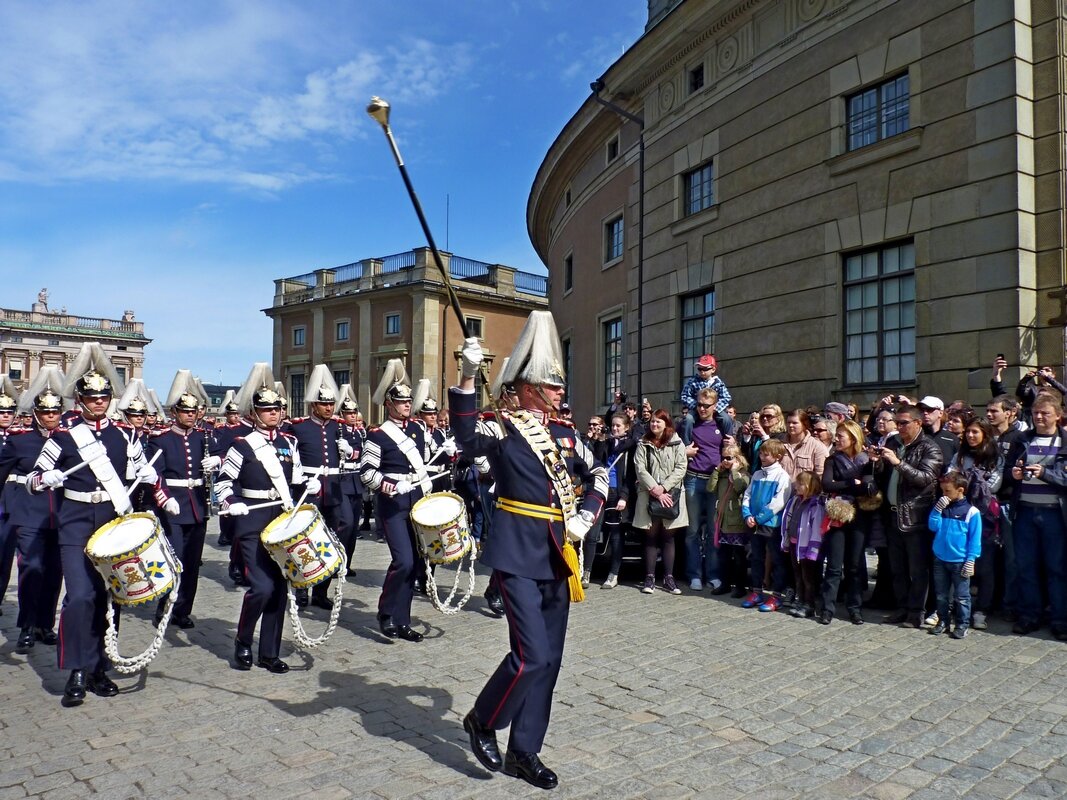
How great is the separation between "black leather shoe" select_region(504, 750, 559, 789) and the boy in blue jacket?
4611 mm

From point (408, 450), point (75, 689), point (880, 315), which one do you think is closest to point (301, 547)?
point (75, 689)

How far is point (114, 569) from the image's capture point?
571cm

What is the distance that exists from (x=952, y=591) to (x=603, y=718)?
3.95 metres

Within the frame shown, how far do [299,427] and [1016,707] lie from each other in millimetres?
7564

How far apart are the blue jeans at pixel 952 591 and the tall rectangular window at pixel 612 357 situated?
13.7 metres

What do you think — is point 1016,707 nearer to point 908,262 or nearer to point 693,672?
point 693,672

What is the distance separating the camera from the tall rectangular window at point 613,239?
21141 mm

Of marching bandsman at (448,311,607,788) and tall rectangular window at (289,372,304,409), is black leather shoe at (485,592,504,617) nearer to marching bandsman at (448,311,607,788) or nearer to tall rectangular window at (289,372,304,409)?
marching bandsman at (448,311,607,788)

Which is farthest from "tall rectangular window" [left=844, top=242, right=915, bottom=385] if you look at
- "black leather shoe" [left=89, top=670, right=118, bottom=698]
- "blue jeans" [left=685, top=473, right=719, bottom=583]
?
"black leather shoe" [left=89, top=670, right=118, bottom=698]

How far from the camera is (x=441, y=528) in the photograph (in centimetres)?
712

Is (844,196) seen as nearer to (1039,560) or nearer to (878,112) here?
(878,112)

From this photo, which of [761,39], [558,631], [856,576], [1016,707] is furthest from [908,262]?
[558,631]

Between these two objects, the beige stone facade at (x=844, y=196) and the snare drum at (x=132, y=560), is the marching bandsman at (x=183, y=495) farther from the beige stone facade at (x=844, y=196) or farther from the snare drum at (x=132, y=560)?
the beige stone facade at (x=844, y=196)

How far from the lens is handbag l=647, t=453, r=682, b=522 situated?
939cm
